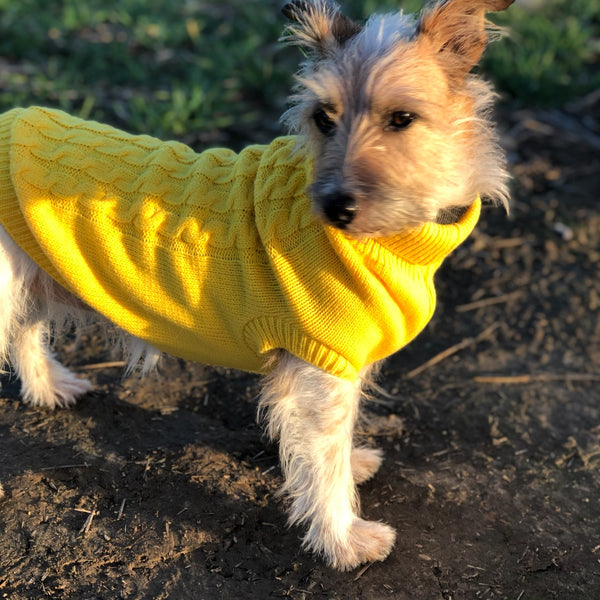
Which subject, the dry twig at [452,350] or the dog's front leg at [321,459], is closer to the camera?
the dog's front leg at [321,459]

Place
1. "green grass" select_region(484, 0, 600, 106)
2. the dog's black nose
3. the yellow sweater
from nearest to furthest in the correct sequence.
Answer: the dog's black nose → the yellow sweater → "green grass" select_region(484, 0, 600, 106)

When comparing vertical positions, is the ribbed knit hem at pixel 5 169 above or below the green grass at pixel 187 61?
above

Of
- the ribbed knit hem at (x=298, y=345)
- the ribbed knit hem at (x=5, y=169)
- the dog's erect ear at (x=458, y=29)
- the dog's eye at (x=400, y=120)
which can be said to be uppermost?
the dog's erect ear at (x=458, y=29)

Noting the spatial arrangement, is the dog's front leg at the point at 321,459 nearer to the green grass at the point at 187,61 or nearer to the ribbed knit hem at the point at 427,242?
the ribbed knit hem at the point at 427,242

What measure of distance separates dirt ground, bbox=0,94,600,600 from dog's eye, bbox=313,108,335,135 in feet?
5.45

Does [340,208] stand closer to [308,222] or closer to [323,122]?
[308,222]

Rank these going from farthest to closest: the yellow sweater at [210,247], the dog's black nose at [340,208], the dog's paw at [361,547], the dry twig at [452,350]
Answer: the dry twig at [452,350]
the dog's paw at [361,547]
the yellow sweater at [210,247]
the dog's black nose at [340,208]

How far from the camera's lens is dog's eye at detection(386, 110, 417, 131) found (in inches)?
95.9

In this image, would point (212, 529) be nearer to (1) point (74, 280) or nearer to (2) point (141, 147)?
(1) point (74, 280)

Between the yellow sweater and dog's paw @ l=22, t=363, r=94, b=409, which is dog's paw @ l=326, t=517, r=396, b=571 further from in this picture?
dog's paw @ l=22, t=363, r=94, b=409

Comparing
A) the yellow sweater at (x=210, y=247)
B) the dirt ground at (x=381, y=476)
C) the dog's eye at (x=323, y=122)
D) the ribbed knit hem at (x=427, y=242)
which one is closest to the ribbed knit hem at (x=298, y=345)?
the yellow sweater at (x=210, y=247)

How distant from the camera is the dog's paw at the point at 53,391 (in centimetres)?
364

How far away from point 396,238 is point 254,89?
4579mm

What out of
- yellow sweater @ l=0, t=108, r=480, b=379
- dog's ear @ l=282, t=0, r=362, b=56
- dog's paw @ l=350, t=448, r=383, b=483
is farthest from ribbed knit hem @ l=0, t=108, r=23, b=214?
dog's paw @ l=350, t=448, r=383, b=483
